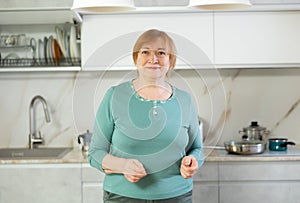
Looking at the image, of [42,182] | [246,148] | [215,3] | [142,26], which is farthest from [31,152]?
[215,3]

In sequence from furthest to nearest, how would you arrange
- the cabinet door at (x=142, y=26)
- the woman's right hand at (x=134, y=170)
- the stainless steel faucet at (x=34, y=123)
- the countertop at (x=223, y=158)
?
1. the stainless steel faucet at (x=34, y=123)
2. the cabinet door at (x=142, y=26)
3. the countertop at (x=223, y=158)
4. the woman's right hand at (x=134, y=170)

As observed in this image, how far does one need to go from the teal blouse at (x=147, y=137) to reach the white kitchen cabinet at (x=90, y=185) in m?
1.01

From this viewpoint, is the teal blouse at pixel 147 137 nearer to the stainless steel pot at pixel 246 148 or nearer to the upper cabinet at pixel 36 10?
the stainless steel pot at pixel 246 148

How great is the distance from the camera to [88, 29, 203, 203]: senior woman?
1.61 metres

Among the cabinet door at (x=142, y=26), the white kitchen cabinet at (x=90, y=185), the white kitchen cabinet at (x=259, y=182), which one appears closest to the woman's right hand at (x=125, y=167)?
the white kitchen cabinet at (x=90, y=185)

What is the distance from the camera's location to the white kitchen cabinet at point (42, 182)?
2.70 m

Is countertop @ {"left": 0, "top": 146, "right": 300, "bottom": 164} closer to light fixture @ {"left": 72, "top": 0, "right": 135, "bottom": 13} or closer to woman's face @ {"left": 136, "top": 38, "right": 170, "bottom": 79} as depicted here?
woman's face @ {"left": 136, "top": 38, "right": 170, "bottom": 79}

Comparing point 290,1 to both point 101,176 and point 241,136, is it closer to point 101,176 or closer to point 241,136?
point 241,136

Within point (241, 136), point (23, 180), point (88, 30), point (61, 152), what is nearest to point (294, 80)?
point (241, 136)

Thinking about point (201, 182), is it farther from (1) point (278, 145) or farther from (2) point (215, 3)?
(2) point (215, 3)

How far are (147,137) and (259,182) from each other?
135 cm

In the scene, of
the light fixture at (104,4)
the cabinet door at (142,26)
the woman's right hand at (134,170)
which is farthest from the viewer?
the cabinet door at (142,26)

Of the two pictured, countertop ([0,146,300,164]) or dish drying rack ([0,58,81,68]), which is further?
dish drying rack ([0,58,81,68])

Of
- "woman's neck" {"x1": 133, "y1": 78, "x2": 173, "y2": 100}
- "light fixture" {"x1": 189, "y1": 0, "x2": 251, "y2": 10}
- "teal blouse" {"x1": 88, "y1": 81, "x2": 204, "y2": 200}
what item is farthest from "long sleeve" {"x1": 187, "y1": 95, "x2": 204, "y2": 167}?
"light fixture" {"x1": 189, "y1": 0, "x2": 251, "y2": 10}
